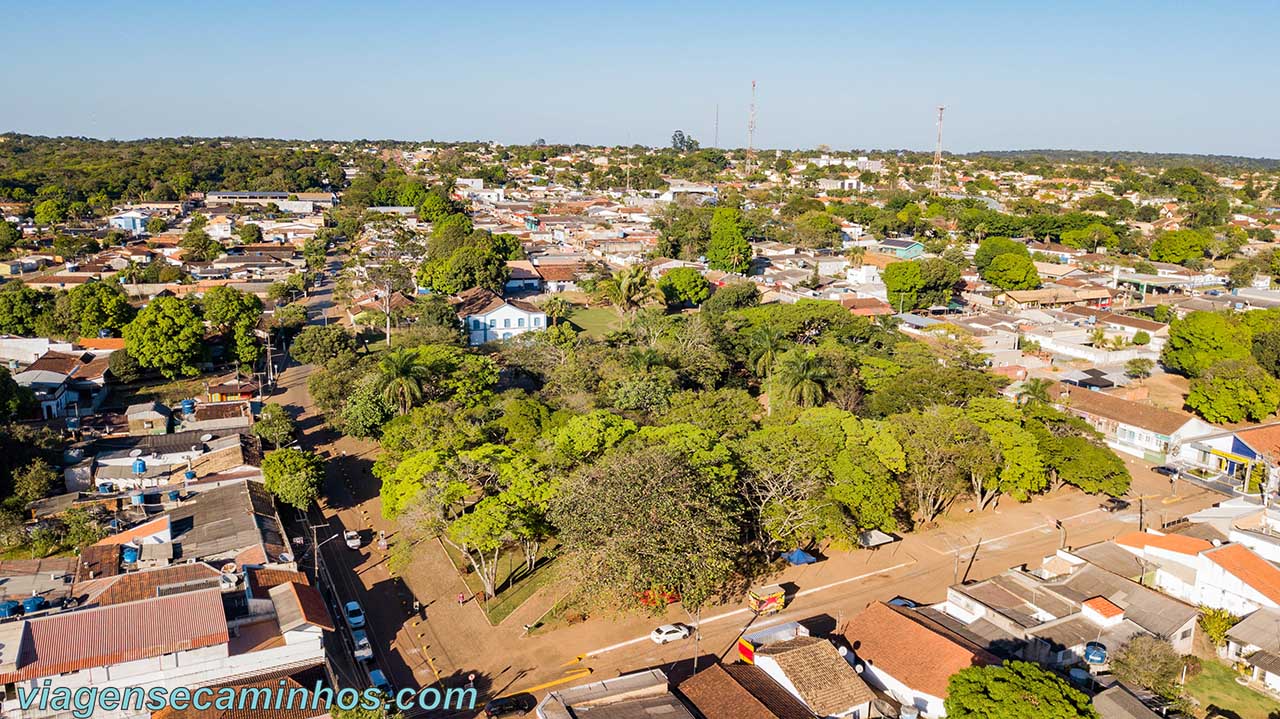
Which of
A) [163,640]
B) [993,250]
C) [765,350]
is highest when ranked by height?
[993,250]

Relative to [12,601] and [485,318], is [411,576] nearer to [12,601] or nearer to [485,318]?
[12,601]

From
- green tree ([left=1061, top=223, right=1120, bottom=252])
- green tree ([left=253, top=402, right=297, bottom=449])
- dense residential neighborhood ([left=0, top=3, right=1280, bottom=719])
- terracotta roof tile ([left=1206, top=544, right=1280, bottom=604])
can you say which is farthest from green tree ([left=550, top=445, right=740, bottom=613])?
green tree ([left=1061, top=223, right=1120, bottom=252])

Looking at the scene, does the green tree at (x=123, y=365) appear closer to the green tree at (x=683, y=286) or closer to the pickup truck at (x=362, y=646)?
the pickup truck at (x=362, y=646)

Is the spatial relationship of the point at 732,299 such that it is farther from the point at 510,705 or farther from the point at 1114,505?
the point at 510,705

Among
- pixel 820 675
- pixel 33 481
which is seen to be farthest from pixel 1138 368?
pixel 33 481

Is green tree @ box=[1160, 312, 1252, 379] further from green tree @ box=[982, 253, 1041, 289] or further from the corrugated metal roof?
the corrugated metal roof
